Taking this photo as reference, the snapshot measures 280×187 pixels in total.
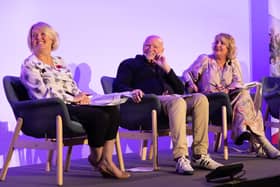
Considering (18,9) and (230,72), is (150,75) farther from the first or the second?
(18,9)

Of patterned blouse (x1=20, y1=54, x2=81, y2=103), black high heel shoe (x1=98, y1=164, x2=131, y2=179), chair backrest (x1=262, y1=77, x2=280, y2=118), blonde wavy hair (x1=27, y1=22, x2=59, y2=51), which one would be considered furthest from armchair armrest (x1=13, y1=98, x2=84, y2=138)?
chair backrest (x1=262, y1=77, x2=280, y2=118)

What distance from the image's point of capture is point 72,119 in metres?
2.91

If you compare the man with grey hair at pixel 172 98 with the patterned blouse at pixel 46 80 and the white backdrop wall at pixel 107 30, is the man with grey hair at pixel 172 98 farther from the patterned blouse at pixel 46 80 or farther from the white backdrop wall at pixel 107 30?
the white backdrop wall at pixel 107 30

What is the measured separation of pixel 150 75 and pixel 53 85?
0.89m

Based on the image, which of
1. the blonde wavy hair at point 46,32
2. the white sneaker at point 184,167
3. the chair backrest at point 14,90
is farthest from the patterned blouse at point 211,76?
the chair backrest at point 14,90

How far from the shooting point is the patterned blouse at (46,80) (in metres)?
2.94

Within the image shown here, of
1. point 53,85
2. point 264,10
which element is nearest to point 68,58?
point 53,85

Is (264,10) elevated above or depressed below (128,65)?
above

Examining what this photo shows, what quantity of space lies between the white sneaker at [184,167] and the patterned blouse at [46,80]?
0.80 metres

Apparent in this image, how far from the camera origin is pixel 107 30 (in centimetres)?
452

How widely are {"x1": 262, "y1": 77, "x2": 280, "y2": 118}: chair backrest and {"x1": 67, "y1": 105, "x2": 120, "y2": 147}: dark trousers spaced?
79.4 inches

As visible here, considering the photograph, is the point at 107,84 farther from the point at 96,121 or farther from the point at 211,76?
the point at 96,121

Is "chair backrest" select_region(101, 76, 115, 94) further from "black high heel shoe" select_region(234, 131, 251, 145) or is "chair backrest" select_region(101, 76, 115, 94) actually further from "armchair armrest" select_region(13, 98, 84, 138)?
"black high heel shoe" select_region(234, 131, 251, 145)

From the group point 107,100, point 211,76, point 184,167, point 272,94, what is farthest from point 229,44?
point 107,100
